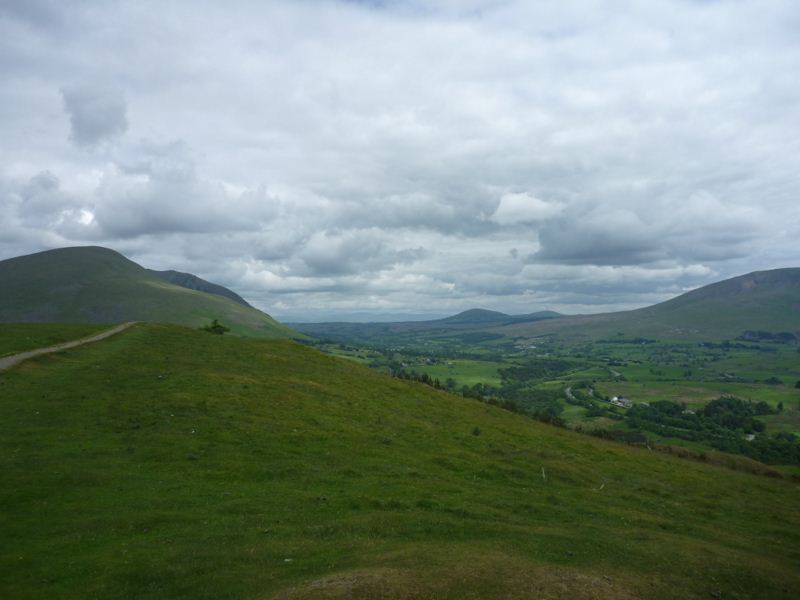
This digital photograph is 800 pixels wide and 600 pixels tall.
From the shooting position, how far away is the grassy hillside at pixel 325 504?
18.1 m

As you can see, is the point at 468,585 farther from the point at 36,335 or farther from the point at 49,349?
the point at 36,335

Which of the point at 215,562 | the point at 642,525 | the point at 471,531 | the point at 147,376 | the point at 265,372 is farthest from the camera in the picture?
the point at 265,372

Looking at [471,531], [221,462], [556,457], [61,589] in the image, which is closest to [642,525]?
[471,531]

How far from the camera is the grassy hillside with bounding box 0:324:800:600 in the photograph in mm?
18078

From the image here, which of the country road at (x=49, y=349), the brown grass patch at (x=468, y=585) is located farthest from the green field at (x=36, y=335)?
the brown grass patch at (x=468, y=585)

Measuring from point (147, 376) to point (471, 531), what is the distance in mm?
38225

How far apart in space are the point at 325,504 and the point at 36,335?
61887 millimetres

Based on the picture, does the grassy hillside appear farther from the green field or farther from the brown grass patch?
the green field

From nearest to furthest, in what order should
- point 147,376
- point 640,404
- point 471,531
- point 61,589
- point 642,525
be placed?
1. point 61,589
2. point 471,531
3. point 642,525
4. point 147,376
5. point 640,404

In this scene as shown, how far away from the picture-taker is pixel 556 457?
147 feet

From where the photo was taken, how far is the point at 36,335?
225 feet

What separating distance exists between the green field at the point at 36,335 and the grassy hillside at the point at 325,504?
11576 mm

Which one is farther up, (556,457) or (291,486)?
(291,486)

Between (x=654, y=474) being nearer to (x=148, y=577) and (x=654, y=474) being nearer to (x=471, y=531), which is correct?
(x=471, y=531)
